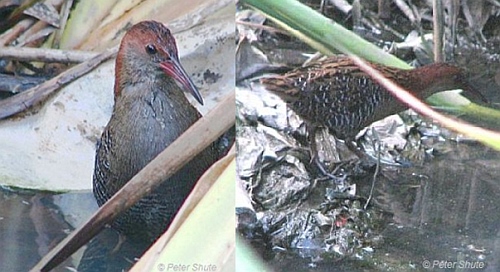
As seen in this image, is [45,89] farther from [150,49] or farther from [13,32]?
[150,49]

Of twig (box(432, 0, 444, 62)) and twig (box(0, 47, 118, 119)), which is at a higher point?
twig (box(432, 0, 444, 62))

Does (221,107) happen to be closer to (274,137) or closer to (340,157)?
(274,137)

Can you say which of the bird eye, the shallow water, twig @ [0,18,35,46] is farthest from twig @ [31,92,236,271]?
twig @ [0,18,35,46]

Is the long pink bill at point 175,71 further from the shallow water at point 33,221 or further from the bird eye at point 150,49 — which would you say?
the shallow water at point 33,221

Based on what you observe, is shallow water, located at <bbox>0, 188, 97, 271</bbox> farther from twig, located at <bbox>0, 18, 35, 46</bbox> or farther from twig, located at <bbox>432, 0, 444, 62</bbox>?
twig, located at <bbox>432, 0, 444, 62</bbox>

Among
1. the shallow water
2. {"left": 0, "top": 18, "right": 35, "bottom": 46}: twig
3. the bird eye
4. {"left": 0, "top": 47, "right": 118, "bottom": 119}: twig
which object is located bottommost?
the shallow water

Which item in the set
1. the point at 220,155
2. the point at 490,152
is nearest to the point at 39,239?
the point at 220,155
